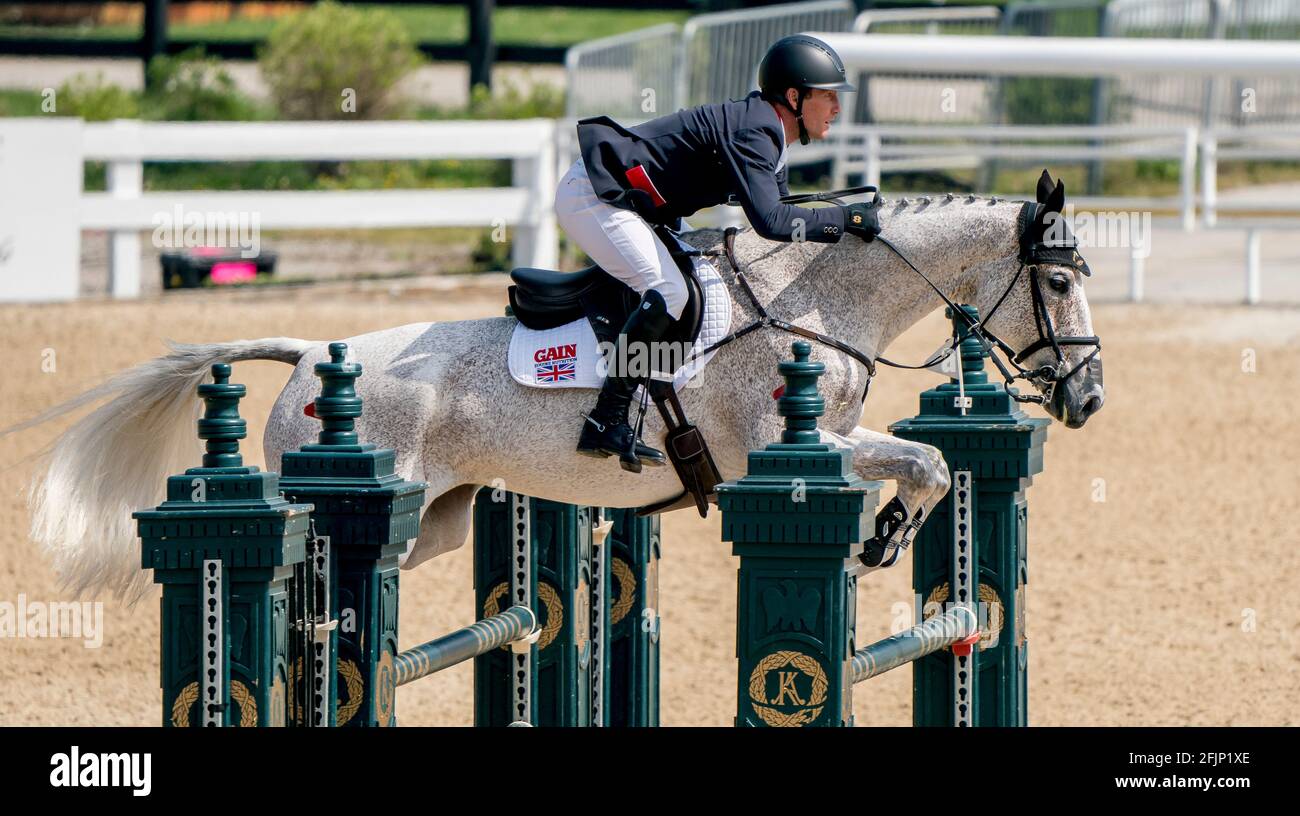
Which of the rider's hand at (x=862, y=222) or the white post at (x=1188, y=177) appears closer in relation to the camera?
the rider's hand at (x=862, y=222)

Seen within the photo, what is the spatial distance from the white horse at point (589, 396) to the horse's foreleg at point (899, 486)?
0.05ft

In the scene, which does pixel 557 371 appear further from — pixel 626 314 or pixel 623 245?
pixel 623 245

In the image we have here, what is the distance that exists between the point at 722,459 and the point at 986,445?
72 centimetres

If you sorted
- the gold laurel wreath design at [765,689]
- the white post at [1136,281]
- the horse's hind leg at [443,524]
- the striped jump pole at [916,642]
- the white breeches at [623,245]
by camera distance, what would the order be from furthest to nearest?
the white post at [1136,281], the horse's hind leg at [443,524], the white breeches at [623,245], the striped jump pole at [916,642], the gold laurel wreath design at [765,689]

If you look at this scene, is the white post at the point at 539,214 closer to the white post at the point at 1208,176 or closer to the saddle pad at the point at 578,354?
the white post at the point at 1208,176

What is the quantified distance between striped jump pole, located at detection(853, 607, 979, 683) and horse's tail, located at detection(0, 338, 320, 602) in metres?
1.62

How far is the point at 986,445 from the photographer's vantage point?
4848 mm

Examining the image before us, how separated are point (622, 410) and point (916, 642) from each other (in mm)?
874

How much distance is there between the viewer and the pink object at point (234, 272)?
44.0ft

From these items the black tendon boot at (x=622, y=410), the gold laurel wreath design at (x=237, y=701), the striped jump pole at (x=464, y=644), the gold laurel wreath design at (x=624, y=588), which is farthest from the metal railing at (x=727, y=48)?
the gold laurel wreath design at (x=237, y=701)

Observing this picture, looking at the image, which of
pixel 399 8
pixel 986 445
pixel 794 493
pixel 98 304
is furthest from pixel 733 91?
pixel 399 8

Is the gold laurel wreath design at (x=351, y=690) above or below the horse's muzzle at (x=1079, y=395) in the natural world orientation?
below

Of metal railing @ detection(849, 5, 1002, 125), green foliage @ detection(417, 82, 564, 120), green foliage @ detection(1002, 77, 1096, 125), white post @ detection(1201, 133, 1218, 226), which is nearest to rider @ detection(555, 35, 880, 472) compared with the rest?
white post @ detection(1201, 133, 1218, 226)
